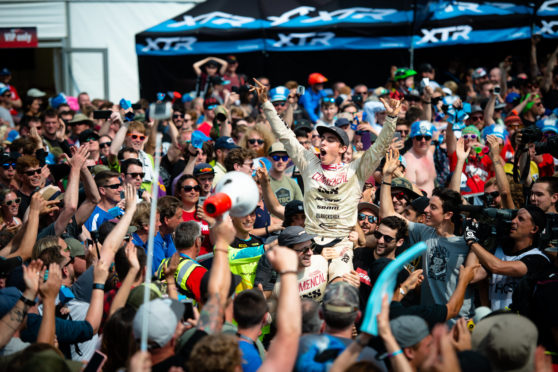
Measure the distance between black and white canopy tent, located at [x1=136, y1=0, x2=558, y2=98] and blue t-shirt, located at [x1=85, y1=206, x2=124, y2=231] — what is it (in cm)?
844

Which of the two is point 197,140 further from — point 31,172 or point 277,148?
point 31,172

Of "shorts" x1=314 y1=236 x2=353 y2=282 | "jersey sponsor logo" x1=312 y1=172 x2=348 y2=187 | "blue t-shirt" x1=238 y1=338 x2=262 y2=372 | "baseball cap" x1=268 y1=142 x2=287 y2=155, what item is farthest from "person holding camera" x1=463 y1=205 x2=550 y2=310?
"baseball cap" x1=268 y1=142 x2=287 y2=155

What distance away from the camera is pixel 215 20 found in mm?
14648

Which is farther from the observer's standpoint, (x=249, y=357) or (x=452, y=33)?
(x=452, y=33)

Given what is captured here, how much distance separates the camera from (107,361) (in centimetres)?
383

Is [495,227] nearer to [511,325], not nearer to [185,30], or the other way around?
[511,325]

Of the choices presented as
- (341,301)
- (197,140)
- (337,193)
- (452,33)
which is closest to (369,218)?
(337,193)

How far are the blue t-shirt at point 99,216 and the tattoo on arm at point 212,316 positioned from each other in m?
3.07

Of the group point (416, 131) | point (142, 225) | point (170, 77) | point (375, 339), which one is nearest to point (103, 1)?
point (170, 77)

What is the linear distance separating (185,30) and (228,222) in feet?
37.8

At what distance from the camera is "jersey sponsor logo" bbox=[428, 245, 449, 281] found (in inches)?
205

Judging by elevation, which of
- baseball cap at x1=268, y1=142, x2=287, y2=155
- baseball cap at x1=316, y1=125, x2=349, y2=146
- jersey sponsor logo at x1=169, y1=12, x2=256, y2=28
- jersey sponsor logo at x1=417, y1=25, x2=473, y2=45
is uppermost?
jersey sponsor logo at x1=169, y1=12, x2=256, y2=28

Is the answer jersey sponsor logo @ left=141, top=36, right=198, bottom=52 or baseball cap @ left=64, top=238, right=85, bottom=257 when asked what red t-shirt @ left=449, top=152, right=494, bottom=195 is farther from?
jersey sponsor logo @ left=141, top=36, right=198, bottom=52

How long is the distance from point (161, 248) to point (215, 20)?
9616 millimetres
